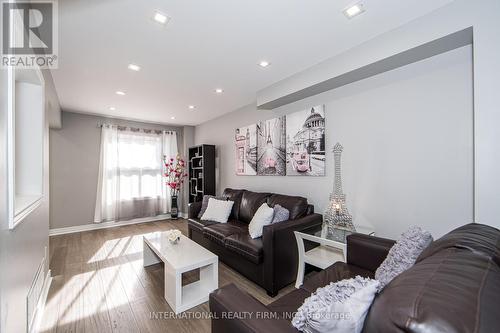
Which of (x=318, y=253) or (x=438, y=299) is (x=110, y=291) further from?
(x=438, y=299)

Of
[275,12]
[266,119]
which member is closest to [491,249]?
[275,12]

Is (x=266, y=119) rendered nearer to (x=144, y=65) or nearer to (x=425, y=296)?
(x=144, y=65)

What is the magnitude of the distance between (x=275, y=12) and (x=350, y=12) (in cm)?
58

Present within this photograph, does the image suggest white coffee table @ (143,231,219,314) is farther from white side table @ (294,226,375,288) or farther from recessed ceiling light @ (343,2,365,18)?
recessed ceiling light @ (343,2,365,18)

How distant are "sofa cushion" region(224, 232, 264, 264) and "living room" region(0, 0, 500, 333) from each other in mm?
21

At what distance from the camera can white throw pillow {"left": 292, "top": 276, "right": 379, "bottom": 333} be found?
2.35ft

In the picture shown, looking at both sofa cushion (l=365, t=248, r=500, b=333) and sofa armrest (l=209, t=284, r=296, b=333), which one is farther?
sofa armrest (l=209, t=284, r=296, b=333)

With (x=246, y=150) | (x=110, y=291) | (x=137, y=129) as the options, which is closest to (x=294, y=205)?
(x=246, y=150)

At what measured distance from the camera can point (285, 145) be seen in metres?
3.23

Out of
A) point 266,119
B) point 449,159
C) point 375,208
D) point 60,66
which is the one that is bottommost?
point 375,208

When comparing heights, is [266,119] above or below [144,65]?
below

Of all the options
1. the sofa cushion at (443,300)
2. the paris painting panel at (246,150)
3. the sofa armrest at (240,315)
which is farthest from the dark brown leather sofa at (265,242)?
the sofa cushion at (443,300)

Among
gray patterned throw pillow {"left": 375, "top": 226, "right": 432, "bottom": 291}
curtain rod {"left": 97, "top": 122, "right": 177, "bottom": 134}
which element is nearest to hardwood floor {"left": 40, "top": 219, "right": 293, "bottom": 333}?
gray patterned throw pillow {"left": 375, "top": 226, "right": 432, "bottom": 291}

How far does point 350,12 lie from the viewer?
64.5 inches
